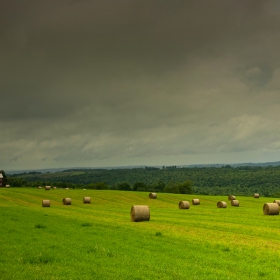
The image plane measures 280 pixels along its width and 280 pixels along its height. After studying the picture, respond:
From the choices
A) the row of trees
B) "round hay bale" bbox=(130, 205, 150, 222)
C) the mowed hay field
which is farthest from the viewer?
the row of trees

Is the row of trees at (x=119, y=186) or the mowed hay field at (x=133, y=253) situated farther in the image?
the row of trees at (x=119, y=186)

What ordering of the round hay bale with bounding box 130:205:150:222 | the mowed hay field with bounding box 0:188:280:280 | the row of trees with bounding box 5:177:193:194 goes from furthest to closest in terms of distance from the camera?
the row of trees with bounding box 5:177:193:194 → the round hay bale with bounding box 130:205:150:222 → the mowed hay field with bounding box 0:188:280:280

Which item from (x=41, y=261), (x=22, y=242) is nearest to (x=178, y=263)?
(x=41, y=261)

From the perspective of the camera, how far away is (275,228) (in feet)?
79.2

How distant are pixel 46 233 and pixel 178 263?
375 inches

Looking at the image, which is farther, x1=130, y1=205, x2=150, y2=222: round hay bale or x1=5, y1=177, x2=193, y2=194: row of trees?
x1=5, y1=177, x2=193, y2=194: row of trees

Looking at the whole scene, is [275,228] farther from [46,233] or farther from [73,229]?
[46,233]

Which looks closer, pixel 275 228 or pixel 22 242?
pixel 22 242

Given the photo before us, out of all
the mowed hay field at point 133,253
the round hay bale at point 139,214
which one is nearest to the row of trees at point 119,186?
the round hay bale at point 139,214

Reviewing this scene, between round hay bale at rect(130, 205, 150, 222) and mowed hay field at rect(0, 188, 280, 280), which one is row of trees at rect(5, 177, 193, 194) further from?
mowed hay field at rect(0, 188, 280, 280)

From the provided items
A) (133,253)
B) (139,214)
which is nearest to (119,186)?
(139,214)

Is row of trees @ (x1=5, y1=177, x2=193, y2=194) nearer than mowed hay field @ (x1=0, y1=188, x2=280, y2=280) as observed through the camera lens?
No

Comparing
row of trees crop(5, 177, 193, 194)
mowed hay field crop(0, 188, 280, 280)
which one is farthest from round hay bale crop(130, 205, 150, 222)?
row of trees crop(5, 177, 193, 194)

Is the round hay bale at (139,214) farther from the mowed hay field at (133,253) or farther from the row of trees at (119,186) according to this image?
the row of trees at (119,186)
